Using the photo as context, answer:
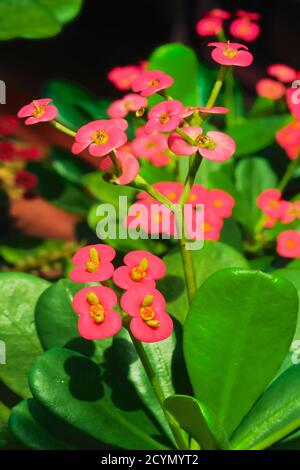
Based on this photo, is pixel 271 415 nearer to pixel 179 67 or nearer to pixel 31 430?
pixel 31 430

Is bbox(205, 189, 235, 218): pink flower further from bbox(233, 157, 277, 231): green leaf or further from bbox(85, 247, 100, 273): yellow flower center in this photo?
bbox(85, 247, 100, 273): yellow flower center

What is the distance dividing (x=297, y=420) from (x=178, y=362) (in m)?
0.18

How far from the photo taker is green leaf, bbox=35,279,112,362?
33.2 inches

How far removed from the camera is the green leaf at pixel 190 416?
66 cm

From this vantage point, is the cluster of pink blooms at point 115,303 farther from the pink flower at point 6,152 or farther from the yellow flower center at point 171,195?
the pink flower at point 6,152

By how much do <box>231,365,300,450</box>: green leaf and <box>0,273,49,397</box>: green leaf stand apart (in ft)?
0.88

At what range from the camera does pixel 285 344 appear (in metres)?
0.76

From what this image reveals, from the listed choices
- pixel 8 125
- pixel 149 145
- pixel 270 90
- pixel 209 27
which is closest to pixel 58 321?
pixel 149 145

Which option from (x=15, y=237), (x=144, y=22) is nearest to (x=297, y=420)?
(x=15, y=237)

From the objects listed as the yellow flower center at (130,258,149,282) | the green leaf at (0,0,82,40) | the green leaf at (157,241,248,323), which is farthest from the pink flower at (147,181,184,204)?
the green leaf at (0,0,82,40)

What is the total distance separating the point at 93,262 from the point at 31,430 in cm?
23

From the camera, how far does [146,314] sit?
0.64m

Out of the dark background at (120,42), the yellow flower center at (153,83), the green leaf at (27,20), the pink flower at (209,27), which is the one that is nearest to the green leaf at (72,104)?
the green leaf at (27,20)

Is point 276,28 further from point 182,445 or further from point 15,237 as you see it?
point 182,445
